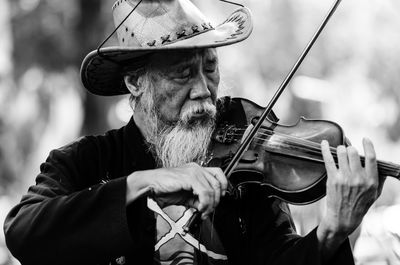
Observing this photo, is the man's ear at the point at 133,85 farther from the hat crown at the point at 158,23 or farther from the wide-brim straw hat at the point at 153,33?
the hat crown at the point at 158,23

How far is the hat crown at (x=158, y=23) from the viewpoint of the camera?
3.43 meters

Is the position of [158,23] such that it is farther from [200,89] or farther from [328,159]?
[328,159]

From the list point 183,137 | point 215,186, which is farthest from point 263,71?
point 215,186

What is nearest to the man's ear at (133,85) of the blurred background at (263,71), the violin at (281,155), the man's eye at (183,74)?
the man's eye at (183,74)

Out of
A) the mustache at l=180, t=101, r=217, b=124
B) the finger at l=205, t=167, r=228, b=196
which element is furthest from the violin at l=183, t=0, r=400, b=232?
the finger at l=205, t=167, r=228, b=196

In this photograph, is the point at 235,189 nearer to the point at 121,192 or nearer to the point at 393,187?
the point at 121,192

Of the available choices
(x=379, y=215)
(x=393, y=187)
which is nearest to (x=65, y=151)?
(x=379, y=215)

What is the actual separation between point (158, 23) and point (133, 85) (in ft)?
1.22

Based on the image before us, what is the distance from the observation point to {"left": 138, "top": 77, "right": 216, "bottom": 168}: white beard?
3365mm

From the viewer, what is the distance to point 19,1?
36.4ft

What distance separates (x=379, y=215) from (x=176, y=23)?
1957mm

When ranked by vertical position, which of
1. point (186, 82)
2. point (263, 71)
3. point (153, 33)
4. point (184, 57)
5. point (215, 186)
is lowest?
point (263, 71)

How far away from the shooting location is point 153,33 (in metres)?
3.46

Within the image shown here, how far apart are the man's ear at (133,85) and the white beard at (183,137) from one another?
0.19 meters
